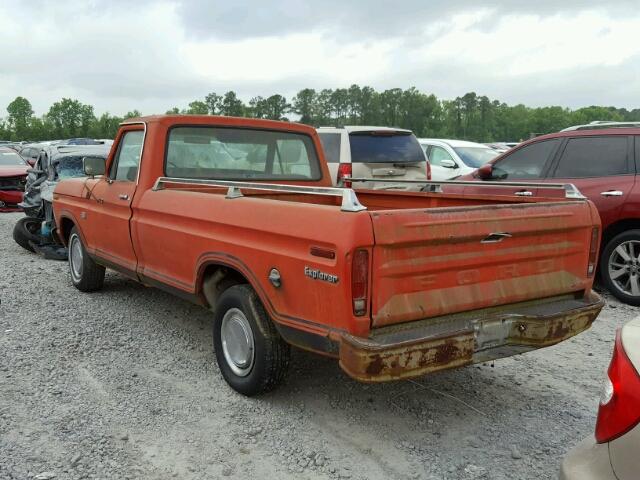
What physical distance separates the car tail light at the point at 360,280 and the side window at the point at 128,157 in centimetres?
285

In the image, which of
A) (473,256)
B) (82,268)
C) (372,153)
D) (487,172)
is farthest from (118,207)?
(372,153)

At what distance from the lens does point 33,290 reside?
22.7 feet

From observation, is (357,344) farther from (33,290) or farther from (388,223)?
(33,290)

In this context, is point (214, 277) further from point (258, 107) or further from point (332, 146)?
point (258, 107)

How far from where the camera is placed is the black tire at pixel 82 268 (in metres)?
6.52

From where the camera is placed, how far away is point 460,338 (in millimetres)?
3252

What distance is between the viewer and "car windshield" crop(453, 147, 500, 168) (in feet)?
41.0

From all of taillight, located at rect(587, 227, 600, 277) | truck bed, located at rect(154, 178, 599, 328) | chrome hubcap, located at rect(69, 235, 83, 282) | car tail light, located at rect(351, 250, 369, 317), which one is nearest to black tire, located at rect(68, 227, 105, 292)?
chrome hubcap, located at rect(69, 235, 83, 282)

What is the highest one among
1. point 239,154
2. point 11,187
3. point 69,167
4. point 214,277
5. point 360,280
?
point 239,154

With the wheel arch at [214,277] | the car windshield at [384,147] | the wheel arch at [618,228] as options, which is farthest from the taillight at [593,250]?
the car windshield at [384,147]

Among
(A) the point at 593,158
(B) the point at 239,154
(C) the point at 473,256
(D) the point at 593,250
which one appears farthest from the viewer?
(A) the point at 593,158

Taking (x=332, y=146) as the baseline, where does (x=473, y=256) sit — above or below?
below

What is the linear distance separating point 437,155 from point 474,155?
0.77 meters

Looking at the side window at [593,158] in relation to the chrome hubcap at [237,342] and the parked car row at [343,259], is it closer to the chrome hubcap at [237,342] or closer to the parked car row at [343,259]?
the parked car row at [343,259]
